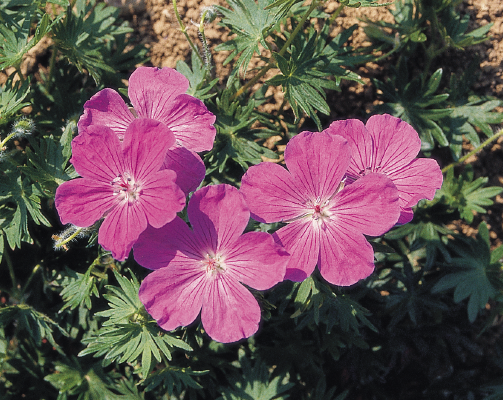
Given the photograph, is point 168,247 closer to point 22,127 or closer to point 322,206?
point 322,206

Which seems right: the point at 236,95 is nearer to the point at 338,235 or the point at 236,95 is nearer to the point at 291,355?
the point at 338,235


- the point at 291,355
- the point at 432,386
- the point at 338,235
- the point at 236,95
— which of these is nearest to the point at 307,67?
the point at 236,95

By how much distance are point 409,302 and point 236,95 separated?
1.82 meters

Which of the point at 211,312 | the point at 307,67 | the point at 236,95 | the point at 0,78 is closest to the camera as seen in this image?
the point at 211,312

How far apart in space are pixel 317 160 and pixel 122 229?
0.88 meters

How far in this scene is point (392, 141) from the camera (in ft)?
7.03

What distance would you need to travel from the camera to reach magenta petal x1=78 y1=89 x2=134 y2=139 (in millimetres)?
2057

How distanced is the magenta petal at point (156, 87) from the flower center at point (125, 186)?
357 mm

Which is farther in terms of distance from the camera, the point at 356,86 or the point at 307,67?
the point at 356,86

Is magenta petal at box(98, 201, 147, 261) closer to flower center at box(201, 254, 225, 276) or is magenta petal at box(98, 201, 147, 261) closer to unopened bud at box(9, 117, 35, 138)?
flower center at box(201, 254, 225, 276)

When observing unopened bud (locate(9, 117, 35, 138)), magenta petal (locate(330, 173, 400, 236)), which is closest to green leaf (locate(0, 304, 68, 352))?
unopened bud (locate(9, 117, 35, 138))

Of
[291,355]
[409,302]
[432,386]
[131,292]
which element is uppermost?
[131,292]

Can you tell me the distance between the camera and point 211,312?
1.97m

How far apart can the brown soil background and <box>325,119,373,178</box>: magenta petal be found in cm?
136
